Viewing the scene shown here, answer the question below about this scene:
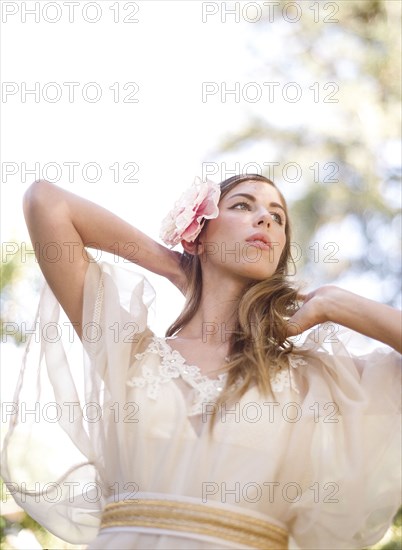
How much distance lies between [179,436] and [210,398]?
13cm

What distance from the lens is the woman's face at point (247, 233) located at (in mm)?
2627

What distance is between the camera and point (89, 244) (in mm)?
2621

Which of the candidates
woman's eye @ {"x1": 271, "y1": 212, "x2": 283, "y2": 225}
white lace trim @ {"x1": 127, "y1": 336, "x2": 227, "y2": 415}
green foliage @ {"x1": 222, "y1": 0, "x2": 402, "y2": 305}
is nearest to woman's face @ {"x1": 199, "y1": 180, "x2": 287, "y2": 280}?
woman's eye @ {"x1": 271, "y1": 212, "x2": 283, "y2": 225}

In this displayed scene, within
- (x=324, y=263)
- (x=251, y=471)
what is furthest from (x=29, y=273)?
(x=251, y=471)

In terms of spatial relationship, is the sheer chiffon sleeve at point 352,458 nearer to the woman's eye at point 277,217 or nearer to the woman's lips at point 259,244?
the woman's lips at point 259,244

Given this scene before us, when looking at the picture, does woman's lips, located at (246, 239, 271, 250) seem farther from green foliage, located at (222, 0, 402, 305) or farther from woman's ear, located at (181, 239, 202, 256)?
green foliage, located at (222, 0, 402, 305)

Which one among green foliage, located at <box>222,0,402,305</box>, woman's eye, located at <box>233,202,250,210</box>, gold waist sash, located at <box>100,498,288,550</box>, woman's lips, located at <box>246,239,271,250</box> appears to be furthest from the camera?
green foliage, located at <box>222,0,402,305</box>

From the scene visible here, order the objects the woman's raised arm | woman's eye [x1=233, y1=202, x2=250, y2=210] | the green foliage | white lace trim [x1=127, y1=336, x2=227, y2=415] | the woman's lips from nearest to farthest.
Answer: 1. white lace trim [x1=127, y1=336, x2=227, y2=415]
2. the woman's raised arm
3. the woman's lips
4. woman's eye [x1=233, y1=202, x2=250, y2=210]
5. the green foliage

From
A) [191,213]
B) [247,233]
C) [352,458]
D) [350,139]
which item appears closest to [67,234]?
[191,213]

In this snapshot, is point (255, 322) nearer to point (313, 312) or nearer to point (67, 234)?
point (313, 312)

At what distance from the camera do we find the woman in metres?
2.25

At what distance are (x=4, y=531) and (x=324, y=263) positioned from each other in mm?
4024

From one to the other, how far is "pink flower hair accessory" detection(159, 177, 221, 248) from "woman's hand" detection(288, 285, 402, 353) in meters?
0.44

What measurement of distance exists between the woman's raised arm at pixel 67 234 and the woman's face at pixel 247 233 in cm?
26
